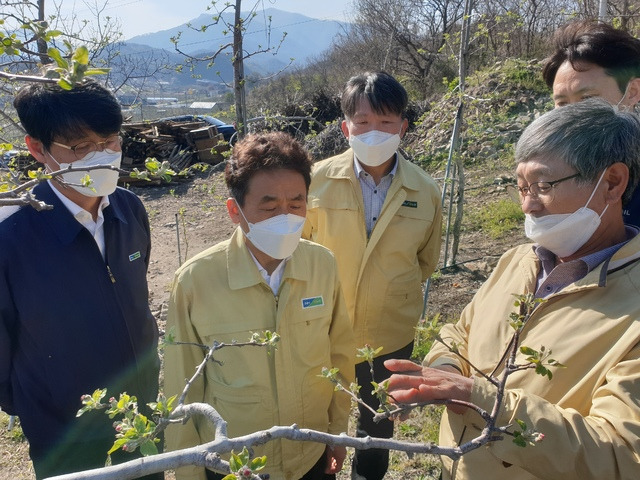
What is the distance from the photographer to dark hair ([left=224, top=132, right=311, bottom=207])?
198cm

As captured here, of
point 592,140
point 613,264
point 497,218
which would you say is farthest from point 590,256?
point 497,218

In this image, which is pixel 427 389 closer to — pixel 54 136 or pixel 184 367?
pixel 184 367

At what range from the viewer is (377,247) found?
8.98ft

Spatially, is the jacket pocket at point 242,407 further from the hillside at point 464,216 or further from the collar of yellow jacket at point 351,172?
the hillside at point 464,216

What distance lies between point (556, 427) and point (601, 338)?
0.95ft

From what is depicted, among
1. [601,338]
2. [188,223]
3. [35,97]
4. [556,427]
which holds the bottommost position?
[188,223]

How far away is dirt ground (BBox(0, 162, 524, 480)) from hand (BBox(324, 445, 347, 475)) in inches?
43.4

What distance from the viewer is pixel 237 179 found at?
2.02 metres

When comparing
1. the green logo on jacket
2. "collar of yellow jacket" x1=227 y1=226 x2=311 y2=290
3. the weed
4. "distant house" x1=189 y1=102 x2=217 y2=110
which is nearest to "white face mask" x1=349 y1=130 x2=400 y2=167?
"collar of yellow jacket" x1=227 y1=226 x2=311 y2=290

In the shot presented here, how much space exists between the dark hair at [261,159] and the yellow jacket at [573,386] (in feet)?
3.14

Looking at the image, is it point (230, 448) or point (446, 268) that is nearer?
point (230, 448)

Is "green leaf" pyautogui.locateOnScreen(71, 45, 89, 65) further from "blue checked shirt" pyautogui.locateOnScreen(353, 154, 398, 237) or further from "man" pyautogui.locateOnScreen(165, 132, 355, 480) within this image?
"blue checked shirt" pyautogui.locateOnScreen(353, 154, 398, 237)

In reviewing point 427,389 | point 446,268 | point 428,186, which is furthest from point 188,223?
point 427,389

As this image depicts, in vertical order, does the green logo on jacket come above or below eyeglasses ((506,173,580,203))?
below
